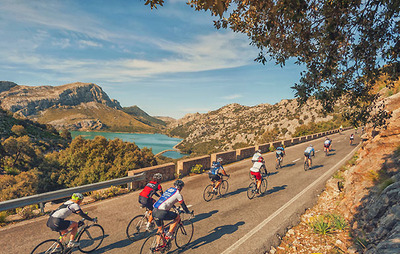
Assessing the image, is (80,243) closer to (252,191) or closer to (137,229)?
(137,229)

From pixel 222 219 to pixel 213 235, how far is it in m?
1.15

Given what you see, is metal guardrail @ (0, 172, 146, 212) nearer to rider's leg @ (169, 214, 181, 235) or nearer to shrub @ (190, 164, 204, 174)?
shrub @ (190, 164, 204, 174)

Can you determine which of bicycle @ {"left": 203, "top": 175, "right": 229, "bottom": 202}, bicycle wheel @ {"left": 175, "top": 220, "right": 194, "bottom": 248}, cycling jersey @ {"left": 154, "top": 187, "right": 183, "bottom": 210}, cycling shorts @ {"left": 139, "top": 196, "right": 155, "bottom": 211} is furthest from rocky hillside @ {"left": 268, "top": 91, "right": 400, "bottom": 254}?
cycling shorts @ {"left": 139, "top": 196, "right": 155, "bottom": 211}

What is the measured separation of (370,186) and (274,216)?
14.7 feet

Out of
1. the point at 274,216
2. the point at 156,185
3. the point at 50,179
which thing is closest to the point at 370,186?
the point at 274,216

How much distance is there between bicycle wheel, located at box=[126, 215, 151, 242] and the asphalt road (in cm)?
22

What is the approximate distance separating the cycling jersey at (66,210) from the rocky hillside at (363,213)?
6042 mm

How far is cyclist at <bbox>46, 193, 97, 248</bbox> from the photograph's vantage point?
16.5 ft

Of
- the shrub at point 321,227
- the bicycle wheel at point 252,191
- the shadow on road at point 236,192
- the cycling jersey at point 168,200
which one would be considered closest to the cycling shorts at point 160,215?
the cycling jersey at point 168,200

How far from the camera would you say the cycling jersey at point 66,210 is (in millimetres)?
5070

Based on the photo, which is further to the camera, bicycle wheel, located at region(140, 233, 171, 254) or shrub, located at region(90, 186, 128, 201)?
shrub, located at region(90, 186, 128, 201)

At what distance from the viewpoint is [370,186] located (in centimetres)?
834

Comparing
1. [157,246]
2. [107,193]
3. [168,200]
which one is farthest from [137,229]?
[107,193]

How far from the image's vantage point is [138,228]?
6.42 metres
